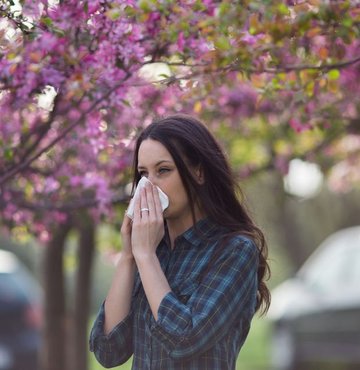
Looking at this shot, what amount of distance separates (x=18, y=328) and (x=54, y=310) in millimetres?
713

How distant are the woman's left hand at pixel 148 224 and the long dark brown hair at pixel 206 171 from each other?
0.39ft

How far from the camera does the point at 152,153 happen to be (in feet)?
10.3

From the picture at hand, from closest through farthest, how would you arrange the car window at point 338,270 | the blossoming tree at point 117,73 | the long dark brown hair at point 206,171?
the long dark brown hair at point 206,171, the blossoming tree at point 117,73, the car window at point 338,270

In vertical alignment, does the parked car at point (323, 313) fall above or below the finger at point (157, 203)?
above

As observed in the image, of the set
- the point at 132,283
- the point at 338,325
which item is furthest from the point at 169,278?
the point at 338,325

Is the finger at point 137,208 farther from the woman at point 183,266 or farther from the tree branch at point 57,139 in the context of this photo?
the tree branch at point 57,139

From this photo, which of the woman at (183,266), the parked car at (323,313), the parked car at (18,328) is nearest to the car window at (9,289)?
the parked car at (18,328)

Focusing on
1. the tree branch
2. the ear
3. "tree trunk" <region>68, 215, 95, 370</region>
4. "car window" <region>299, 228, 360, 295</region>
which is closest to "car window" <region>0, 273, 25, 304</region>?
"tree trunk" <region>68, 215, 95, 370</region>

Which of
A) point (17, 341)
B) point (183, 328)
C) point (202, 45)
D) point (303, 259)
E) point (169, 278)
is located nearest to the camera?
point (183, 328)

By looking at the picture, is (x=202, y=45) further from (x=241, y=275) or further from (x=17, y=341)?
(x=17, y=341)

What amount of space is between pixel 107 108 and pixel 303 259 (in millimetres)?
22905

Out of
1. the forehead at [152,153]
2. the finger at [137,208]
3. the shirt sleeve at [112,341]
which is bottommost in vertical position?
the shirt sleeve at [112,341]

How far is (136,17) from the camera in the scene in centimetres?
354

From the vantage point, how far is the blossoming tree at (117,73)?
349 centimetres
